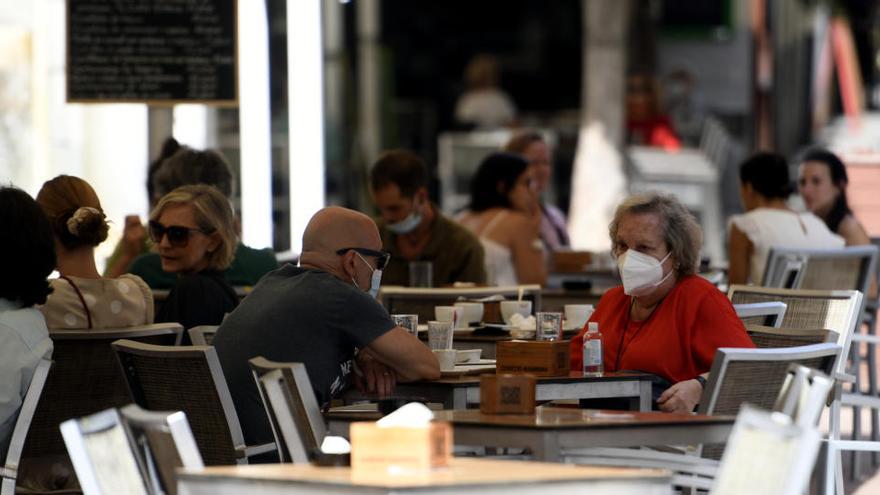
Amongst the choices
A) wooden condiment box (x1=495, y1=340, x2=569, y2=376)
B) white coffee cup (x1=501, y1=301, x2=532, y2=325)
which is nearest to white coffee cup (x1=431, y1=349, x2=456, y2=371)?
wooden condiment box (x1=495, y1=340, x2=569, y2=376)

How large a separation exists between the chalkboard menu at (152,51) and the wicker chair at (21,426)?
3.42m

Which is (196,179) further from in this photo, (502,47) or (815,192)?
(502,47)

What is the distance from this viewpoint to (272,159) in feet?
30.7

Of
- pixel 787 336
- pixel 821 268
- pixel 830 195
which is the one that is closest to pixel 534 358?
pixel 787 336

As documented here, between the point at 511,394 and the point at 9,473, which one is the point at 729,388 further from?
the point at 9,473

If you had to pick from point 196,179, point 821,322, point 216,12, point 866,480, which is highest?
point 216,12

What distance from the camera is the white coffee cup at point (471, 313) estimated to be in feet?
21.4

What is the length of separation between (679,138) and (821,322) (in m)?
16.3

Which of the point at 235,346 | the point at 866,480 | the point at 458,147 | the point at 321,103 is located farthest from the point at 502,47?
the point at 235,346

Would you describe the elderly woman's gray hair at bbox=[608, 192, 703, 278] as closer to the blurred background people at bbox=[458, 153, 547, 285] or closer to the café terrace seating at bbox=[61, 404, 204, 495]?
the café terrace seating at bbox=[61, 404, 204, 495]

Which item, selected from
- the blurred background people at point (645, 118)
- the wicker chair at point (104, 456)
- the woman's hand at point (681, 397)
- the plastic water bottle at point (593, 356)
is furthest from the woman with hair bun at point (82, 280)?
the blurred background people at point (645, 118)

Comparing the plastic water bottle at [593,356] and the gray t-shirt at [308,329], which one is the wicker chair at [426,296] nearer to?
the plastic water bottle at [593,356]

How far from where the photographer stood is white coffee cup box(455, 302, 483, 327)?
257 inches

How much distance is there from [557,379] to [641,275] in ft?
2.03
